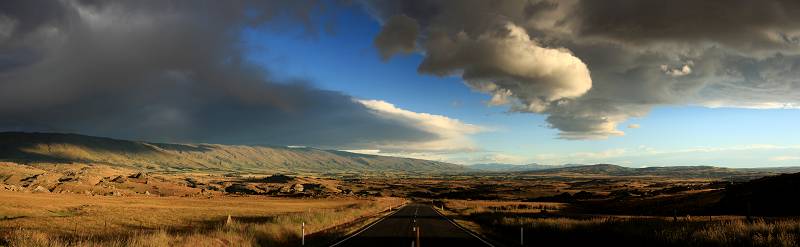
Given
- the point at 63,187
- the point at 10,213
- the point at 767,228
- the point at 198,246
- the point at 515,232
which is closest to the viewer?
the point at 767,228

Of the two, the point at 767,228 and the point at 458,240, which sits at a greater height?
the point at 767,228

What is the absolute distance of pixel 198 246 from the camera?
17859mm

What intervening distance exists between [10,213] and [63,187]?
72077 millimetres

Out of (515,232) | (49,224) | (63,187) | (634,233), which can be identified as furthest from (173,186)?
(634,233)

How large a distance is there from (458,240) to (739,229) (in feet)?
37.4

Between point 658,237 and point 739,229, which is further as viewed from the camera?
point 658,237

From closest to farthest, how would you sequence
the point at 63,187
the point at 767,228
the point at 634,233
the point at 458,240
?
1. the point at 767,228
2. the point at 634,233
3. the point at 458,240
4. the point at 63,187

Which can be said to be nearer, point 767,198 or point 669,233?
point 669,233

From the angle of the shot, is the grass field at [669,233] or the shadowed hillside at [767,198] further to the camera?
the shadowed hillside at [767,198]

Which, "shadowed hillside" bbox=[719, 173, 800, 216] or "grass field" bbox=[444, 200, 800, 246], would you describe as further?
"shadowed hillside" bbox=[719, 173, 800, 216]

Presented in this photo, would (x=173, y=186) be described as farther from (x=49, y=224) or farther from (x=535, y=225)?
(x=535, y=225)

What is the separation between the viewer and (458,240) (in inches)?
929

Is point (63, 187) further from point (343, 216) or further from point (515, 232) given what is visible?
point (515, 232)

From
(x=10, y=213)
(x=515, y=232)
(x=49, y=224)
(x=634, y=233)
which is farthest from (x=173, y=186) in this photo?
Answer: (x=634, y=233)
